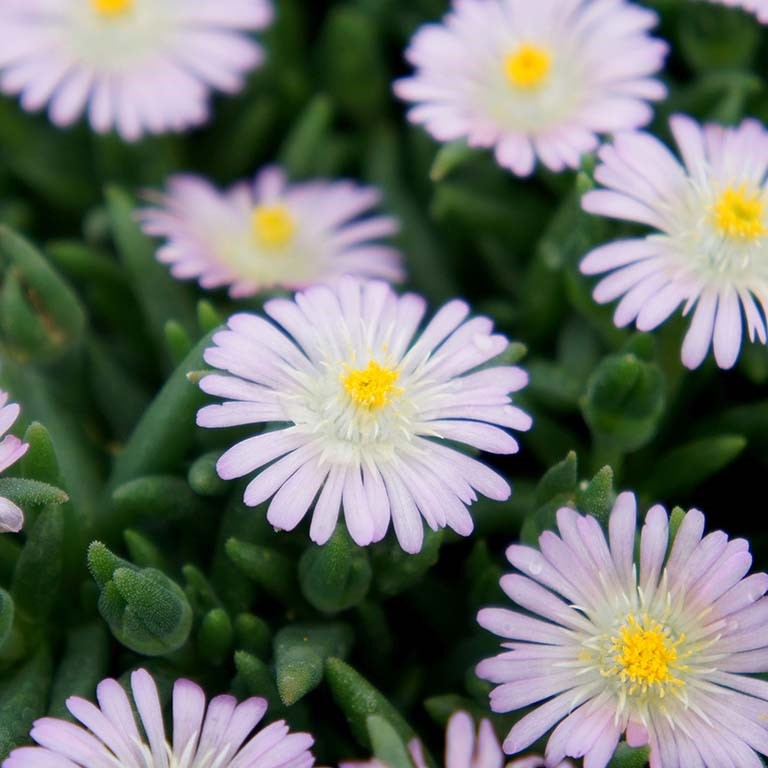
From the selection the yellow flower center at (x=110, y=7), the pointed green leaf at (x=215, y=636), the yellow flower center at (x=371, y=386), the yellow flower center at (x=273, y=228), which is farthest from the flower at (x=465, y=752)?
the yellow flower center at (x=110, y=7)

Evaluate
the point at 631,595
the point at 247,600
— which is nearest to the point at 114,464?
the point at 247,600

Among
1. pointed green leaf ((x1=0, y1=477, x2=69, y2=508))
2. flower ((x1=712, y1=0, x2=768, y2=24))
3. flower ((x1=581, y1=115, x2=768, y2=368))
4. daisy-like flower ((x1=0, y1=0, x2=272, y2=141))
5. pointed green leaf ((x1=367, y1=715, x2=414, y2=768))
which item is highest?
flower ((x1=712, y1=0, x2=768, y2=24))

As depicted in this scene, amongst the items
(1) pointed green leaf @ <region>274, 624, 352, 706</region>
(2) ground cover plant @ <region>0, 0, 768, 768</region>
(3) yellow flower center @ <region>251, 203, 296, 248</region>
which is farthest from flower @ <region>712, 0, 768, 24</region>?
(1) pointed green leaf @ <region>274, 624, 352, 706</region>

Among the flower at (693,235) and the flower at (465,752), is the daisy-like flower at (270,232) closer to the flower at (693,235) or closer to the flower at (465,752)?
the flower at (693,235)

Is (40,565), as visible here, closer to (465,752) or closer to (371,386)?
(371,386)

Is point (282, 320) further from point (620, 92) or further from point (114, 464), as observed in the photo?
point (620, 92)

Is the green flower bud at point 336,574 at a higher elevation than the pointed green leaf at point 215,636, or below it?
higher

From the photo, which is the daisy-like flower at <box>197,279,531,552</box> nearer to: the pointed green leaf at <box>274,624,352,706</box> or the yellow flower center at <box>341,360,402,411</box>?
the yellow flower center at <box>341,360,402,411</box>
